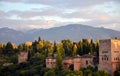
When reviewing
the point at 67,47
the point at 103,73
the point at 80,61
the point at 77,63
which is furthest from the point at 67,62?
the point at 103,73

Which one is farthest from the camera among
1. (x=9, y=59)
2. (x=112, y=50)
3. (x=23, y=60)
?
(x=9, y=59)

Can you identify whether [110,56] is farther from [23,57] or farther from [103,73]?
[23,57]

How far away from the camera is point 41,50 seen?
71.0 meters

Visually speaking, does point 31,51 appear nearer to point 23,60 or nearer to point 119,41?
point 23,60

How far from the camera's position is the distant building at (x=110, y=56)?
47.8 meters

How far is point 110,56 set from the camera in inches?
1882

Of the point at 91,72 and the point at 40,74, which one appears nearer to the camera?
the point at 91,72

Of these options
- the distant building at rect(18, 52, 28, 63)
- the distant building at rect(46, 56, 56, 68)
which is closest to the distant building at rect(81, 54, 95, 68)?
the distant building at rect(46, 56, 56, 68)

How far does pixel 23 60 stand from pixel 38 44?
4.72 meters

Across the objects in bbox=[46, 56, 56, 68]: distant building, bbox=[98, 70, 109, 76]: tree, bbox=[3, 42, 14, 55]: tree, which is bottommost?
bbox=[98, 70, 109, 76]: tree

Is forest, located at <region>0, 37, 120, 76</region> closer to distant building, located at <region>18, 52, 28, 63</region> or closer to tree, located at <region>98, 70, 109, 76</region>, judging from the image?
tree, located at <region>98, 70, 109, 76</region>

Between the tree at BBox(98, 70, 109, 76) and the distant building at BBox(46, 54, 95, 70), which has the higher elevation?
the distant building at BBox(46, 54, 95, 70)

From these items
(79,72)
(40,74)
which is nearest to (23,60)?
(40,74)

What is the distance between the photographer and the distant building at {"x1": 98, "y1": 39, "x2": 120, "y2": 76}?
4776 cm
